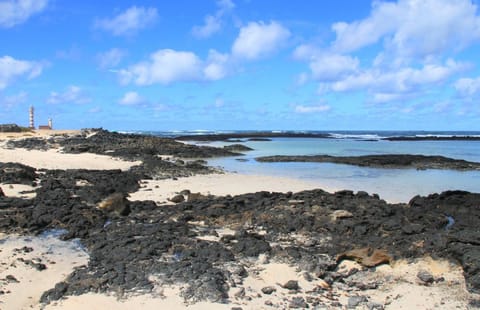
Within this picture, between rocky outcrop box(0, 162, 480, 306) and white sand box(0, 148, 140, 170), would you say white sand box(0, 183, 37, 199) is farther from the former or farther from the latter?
white sand box(0, 148, 140, 170)

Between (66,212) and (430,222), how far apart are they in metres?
7.83

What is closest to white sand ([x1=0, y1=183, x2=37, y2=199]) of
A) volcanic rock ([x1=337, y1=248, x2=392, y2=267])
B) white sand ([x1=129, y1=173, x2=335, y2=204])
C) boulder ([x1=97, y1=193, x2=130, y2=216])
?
white sand ([x1=129, y1=173, x2=335, y2=204])

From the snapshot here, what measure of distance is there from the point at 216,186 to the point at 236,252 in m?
9.28

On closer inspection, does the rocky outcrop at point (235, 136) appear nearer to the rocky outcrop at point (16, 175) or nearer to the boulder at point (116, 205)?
the rocky outcrop at point (16, 175)

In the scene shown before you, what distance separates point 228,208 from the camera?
11148mm

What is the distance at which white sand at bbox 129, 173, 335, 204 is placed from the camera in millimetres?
14659

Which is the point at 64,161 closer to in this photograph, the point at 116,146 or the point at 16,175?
the point at 16,175

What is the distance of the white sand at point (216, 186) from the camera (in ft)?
48.1

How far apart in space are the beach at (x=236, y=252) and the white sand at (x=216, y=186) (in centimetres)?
93

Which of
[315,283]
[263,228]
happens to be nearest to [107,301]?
[315,283]

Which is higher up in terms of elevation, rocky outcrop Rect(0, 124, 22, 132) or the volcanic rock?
rocky outcrop Rect(0, 124, 22, 132)

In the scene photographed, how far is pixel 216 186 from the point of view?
674 inches

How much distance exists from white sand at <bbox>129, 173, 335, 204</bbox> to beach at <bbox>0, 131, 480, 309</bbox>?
930 mm

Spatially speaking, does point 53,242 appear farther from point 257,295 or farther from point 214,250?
point 257,295
